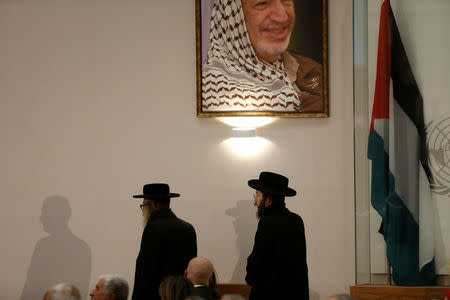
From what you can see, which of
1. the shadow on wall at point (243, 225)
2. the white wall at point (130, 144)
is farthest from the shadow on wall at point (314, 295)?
the shadow on wall at point (243, 225)

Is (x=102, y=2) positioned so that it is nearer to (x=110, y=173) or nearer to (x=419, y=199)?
(x=110, y=173)

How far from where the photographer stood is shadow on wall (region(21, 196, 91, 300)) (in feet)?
20.6

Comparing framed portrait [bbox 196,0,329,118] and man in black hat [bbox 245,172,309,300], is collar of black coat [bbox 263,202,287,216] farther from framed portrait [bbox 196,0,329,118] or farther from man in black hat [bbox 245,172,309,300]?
framed portrait [bbox 196,0,329,118]

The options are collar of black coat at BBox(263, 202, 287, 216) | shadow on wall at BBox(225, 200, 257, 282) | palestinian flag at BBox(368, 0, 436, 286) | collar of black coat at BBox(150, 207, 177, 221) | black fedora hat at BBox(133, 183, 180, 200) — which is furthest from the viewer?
shadow on wall at BBox(225, 200, 257, 282)

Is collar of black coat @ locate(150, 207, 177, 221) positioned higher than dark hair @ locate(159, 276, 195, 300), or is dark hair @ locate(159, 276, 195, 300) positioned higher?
collar of black coat @ locate(150, 207, 177, 221)

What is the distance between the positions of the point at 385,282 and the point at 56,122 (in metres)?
3.44

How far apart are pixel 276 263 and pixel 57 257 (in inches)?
101

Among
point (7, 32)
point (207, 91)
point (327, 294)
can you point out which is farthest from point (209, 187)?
point (7, 32)

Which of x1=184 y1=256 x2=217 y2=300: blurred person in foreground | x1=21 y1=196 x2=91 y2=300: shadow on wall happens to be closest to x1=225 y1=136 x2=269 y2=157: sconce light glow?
x1=21 y1=196 x2=91 y2=300: shadow on wall

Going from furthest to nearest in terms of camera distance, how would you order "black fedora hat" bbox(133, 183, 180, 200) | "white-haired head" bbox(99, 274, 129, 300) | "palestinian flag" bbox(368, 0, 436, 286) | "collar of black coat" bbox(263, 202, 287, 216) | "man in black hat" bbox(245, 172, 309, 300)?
"palestinian flag" bbox(368, 0, 436, 286)
"black fedora hat" bbox(133, 183, 180, 200)
"collar of black coat" bbox(263, 202, 287, 216)
"man in black hat" bbox(245, 172, 309, 300)
"white-haired head" bbox(99, 274, 129, 300)

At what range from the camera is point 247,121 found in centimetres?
621

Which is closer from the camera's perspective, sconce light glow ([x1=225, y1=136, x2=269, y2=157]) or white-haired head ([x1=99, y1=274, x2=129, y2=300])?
white-haired head ([x1=99, y1=274, x2=129, y2=300])

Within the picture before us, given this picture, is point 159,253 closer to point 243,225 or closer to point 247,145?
point 243,225

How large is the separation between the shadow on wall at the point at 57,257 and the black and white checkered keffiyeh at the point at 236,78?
1.78 meters
